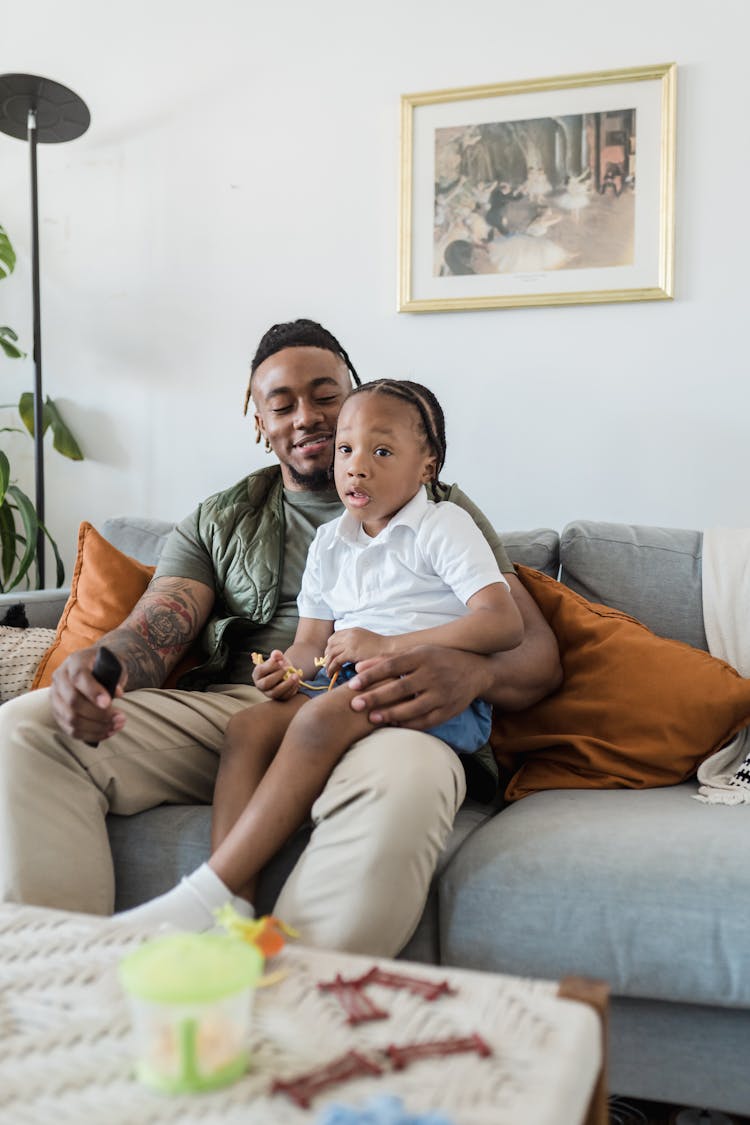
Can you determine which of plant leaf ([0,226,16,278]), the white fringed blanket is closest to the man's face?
the white fringed blanket

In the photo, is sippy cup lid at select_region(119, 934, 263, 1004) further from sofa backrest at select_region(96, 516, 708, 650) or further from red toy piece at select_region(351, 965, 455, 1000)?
sofa backrest at select_region(96, 516, 708, 650)

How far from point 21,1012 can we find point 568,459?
1.81 m

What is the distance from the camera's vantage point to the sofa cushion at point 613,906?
46.4 inches

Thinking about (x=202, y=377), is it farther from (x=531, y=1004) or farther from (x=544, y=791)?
(x=531, y=1004)

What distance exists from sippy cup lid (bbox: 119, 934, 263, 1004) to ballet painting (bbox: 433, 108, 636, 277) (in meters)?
1.90

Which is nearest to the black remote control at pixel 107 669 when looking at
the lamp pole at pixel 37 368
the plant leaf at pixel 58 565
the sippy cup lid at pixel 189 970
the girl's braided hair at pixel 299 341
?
the sippy cup lid at pixel 189 970

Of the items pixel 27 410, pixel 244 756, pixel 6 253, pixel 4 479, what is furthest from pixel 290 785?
pixel 6 253

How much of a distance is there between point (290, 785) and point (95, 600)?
77 centimetres

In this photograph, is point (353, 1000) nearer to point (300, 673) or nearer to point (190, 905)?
point (190, 905)

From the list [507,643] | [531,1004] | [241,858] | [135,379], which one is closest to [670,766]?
[507,643]

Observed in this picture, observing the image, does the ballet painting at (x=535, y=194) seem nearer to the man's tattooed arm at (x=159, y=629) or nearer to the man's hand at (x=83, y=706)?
the man's tattooed arm at (x=159, y=629)

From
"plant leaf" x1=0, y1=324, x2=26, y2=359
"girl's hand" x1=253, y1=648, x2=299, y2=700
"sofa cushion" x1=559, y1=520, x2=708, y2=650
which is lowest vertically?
"girl's hand" x1=253, y1=648, x2=299, y2=700

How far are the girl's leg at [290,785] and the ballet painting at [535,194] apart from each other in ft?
4.49

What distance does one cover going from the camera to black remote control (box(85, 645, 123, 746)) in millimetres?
1324
